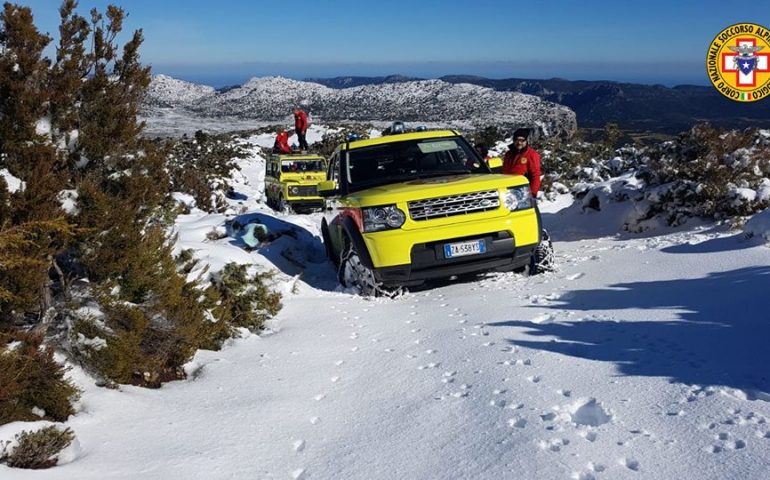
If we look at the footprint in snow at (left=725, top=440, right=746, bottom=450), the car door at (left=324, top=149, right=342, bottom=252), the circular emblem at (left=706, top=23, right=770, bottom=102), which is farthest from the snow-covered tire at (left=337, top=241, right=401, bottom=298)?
the circular emblem at (left=706, top=23, right=770, bottom=102)

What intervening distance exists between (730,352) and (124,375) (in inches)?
155

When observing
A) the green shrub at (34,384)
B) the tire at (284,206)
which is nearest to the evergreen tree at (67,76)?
the green shrub at (34,384)

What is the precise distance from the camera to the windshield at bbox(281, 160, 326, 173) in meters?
20.2

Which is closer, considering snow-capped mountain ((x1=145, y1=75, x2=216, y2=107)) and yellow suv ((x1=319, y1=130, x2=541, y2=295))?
yellow suv ((x1=319, y1=130, x2=541, y2=295))

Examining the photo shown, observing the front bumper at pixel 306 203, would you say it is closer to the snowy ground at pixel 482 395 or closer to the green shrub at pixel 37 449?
the snowy ground at pixel 482 395

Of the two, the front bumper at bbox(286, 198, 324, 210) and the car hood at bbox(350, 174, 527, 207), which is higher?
the car hood at bbox(350, 174, 527, 207)

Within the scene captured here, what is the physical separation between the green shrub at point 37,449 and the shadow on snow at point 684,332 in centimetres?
304

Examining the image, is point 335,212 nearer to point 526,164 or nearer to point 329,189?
point 329,189

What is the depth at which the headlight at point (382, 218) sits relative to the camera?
6.64 meters

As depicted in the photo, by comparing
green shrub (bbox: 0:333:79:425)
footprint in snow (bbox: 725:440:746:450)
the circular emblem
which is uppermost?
the circular emblem

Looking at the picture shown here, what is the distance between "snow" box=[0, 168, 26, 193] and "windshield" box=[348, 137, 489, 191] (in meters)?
4.35

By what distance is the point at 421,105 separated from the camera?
9912 cm

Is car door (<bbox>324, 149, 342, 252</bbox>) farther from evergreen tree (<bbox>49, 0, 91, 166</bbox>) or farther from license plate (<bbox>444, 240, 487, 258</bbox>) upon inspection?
evergreen tree (<bbox>49, 0, 91, 166</bbox>)

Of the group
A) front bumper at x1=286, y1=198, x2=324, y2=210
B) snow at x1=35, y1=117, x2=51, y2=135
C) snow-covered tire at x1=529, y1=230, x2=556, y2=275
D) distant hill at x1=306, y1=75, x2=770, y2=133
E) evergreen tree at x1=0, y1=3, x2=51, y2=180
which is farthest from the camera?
distant hill at x1=306, y1=75, x2=770, y2=133
